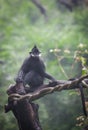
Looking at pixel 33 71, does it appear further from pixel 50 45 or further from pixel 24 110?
pixel 50 45

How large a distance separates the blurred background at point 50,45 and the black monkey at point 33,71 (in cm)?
37

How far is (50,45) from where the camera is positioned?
387cm

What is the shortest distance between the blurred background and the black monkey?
0.37 m

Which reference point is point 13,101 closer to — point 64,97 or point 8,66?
point 64,97

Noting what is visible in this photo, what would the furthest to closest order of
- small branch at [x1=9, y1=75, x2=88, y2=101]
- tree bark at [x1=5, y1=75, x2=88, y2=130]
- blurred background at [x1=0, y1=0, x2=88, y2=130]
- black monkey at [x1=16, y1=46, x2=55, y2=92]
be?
blurred background at [x1=0, y1=0, x2=88, y2=130], black monkey at [x1=16, y1=46, x2=55, y2=92], tree bark at [x1=5, y1=75, x2=88, y2=130], small branch at [x1=9, y1=75, x2=88, y2=101]

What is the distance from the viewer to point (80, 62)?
337cm

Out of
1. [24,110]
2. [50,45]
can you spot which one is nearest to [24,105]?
[24,110]

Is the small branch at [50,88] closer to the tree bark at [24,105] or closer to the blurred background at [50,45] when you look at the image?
the tree bark at [24,105]

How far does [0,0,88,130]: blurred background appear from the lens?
2.89 metres

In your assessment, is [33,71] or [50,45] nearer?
[33,71]

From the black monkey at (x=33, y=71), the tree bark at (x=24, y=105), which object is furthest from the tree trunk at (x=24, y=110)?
the black monkey at (x=33, y=71)

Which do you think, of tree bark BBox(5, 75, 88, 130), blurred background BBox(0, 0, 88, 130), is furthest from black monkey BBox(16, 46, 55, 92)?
blurred background BBox(0, 0, 88, 130)

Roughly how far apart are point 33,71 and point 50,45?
133 centimetres

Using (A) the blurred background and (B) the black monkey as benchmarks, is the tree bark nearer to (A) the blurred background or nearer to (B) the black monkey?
(B) the black monkey
